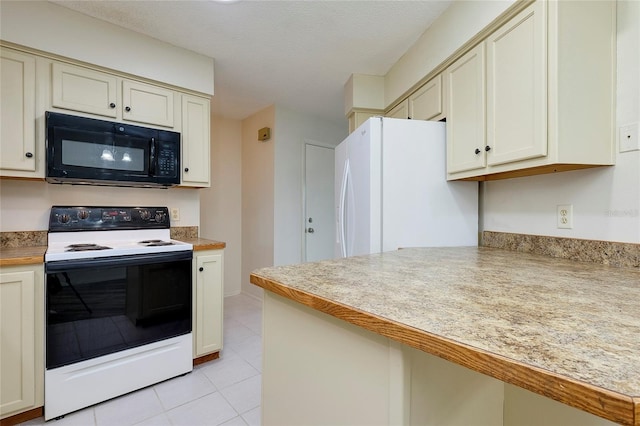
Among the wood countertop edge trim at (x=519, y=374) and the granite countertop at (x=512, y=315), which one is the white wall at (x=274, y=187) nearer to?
the granite countertop at (x=512, y=315)

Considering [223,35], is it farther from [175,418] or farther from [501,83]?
[175,418]

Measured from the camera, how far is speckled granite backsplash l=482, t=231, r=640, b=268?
117cm

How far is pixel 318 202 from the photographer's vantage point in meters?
3.78

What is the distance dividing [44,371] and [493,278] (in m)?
2.22

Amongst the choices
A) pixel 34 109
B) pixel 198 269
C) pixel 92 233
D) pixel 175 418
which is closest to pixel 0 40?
pixel 34 109

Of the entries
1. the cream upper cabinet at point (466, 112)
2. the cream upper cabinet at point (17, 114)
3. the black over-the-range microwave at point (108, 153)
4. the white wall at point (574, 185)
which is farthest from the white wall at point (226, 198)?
the cream upper cabinet at point (466, 112)

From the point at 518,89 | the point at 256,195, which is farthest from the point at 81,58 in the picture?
the point at 518,89

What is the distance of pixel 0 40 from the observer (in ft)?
5.43

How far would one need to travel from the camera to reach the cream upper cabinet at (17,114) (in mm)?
1682

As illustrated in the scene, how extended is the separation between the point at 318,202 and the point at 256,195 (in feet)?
2.60

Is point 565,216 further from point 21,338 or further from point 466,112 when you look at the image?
point 21,338

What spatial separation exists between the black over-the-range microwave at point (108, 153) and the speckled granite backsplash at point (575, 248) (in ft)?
7.62

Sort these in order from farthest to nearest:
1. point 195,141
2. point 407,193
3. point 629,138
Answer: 1. point 195,141
2. point 407,193
3. point 629,138

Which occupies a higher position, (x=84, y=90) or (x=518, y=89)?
(x=84, y=90)
